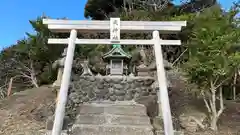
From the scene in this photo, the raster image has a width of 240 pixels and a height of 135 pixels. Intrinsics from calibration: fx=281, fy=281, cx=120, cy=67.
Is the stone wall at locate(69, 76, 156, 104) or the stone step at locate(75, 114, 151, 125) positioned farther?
the stone wall at locate(69, 76, 156, 104)

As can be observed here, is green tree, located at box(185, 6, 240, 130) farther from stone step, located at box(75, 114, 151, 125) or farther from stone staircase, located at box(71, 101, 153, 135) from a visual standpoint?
stone step, located at box(75, 114, 151, 125)

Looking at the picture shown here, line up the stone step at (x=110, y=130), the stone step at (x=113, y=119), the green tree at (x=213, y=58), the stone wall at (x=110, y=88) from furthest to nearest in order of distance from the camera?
the stone wall at (x=110, y=88) < the green tree at (x=213, y=58) < the stone step at (x=113, y=119) < the stone step at (x=110, y=130)

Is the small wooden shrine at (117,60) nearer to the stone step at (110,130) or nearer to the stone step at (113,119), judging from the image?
the stone step at (113,119)

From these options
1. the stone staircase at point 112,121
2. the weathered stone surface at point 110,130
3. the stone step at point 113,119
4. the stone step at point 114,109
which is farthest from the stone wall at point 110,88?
the weathered stone surface at point 110,130

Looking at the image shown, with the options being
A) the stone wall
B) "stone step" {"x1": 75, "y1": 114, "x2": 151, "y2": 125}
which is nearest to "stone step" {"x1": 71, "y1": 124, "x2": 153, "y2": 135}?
"stone step" {"x1": 75, "y1": 114, "x2": 151, "y2": 125}

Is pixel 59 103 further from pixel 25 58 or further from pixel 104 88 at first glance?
pixel 25 58

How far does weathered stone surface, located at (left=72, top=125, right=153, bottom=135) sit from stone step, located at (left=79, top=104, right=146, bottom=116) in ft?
2.45

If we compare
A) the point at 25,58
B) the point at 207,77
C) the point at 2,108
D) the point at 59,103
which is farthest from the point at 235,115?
the point at 25,58

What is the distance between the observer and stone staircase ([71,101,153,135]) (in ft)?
17.8

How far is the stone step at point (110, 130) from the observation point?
5391 mm

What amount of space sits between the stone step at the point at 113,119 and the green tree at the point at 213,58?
5.57 feet

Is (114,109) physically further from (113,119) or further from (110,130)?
(110,130)

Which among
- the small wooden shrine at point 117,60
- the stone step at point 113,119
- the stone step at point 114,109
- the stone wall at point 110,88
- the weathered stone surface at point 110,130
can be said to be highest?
the small wooden shrine at point 117,60

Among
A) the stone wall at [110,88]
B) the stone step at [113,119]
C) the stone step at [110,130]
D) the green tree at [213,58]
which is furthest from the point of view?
the stone wall at [110,88]
